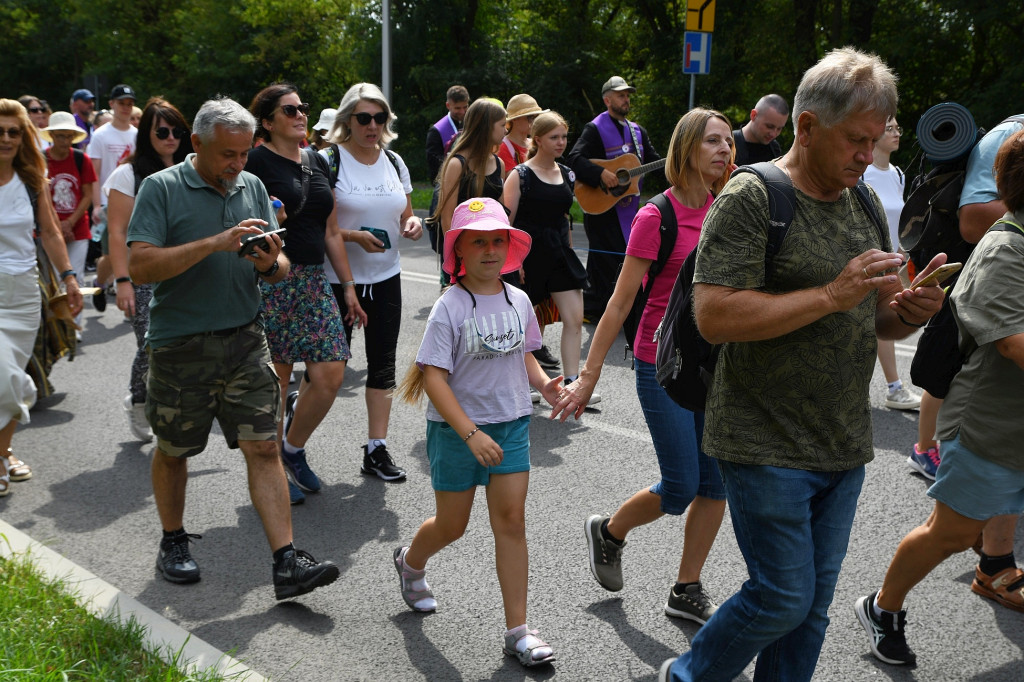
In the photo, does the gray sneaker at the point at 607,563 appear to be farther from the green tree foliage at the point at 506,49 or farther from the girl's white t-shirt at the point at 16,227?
the green tree foliage at the point at 506,49

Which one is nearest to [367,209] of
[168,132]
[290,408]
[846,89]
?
[168,132]

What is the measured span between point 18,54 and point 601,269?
52.5 m

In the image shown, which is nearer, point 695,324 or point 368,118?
point 695,324

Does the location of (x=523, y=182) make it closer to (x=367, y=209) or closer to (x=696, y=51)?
(x=367, y=209)

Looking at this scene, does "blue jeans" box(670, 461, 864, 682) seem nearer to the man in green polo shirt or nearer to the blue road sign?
the man in green polo shirt

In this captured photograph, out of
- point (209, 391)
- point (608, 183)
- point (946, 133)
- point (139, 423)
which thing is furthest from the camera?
point (608, 183)

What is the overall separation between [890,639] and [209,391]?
9.09 feet

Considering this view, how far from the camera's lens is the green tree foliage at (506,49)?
20484 millimetres

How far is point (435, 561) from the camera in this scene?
4613mm

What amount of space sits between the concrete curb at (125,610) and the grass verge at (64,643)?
0.05 meters

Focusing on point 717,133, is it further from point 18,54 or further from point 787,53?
point 18,54

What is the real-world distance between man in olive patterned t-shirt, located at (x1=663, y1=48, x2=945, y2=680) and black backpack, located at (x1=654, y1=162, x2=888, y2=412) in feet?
0.09

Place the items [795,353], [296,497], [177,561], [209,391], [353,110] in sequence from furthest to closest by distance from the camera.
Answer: [353,110] < [296,497] < [177,561] < [209,391] < [795,353]

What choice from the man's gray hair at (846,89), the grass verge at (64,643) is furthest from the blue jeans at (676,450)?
the grass verge at (64,643)
